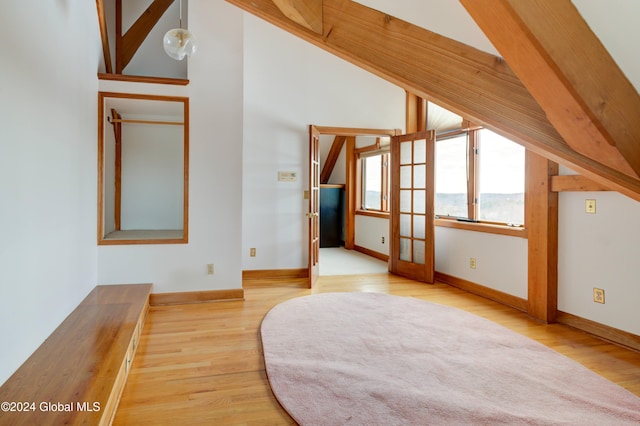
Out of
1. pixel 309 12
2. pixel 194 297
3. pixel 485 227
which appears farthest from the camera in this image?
pixel 485 227

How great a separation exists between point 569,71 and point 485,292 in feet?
11.8

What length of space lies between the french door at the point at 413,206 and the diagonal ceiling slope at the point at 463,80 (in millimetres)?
3547

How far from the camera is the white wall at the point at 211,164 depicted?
3.86 m

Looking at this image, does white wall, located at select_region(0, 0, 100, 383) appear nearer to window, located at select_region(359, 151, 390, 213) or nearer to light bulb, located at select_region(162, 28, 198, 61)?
light bulb, located at select_region(162, 28, 198, 61)

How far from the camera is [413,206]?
5191 millimetres

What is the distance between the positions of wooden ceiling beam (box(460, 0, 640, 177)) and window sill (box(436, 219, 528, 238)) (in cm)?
276

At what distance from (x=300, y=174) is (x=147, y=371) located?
334 cm

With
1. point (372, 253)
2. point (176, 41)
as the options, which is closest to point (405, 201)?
point (372, 253)

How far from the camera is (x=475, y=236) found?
4406 mm

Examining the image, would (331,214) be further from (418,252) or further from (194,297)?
Answer: (194,297)

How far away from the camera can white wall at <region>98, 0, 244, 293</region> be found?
152 inches

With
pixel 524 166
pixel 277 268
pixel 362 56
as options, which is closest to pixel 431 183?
pixel 524 166

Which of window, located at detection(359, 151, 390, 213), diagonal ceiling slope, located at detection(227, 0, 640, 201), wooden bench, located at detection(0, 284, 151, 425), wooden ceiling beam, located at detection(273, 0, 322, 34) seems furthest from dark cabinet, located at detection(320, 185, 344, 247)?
diagonal ceiling slope, located at detection(227, 0, 640, 201)

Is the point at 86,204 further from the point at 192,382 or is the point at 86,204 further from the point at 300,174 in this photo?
the point at 300,174
